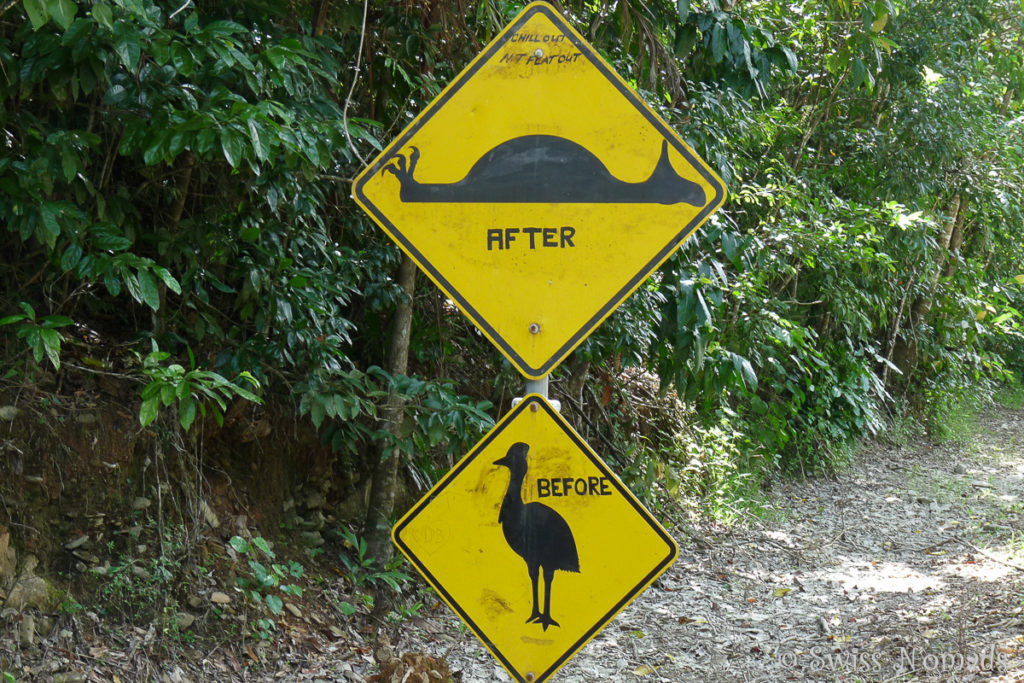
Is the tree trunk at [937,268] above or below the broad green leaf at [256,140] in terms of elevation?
below

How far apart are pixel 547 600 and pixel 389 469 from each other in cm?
303

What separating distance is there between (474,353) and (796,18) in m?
5.24

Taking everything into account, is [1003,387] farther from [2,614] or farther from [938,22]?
[2,614]

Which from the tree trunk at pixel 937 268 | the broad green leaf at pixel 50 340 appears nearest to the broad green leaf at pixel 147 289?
the broad green leaf at pixel 50 340

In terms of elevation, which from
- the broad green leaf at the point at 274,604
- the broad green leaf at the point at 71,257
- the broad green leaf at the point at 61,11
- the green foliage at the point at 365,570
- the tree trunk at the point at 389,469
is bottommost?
the green foliage at the point at 365,570

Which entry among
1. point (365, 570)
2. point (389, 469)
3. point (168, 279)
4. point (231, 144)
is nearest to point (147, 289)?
point (168, 279)

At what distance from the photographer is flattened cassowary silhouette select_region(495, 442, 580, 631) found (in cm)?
268

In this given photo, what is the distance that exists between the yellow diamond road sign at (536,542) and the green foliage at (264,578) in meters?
2.41

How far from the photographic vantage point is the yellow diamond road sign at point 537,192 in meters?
2.68

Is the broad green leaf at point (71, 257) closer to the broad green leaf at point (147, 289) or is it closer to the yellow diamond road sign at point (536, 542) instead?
the broad green leaf at point (147, 289)

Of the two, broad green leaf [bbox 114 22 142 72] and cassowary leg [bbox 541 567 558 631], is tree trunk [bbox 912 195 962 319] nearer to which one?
cassowary leg [bbox 541 567 558 631]

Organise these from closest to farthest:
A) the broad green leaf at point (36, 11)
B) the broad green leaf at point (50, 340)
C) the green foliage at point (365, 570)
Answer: the broad green leaf at point (36, 11)
the broad green leaf at point (50, 340)
the green foliage at point (365, 570)

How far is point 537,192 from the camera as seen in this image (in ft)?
8.82

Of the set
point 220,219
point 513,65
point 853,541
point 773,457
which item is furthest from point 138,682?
point 773,457
